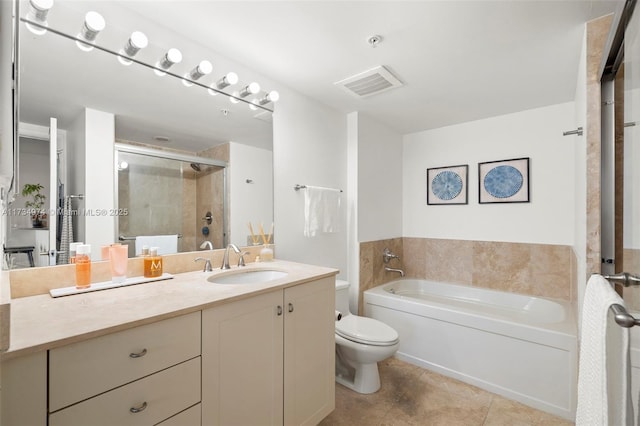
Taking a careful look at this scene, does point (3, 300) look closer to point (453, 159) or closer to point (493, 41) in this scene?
point (493, 41)

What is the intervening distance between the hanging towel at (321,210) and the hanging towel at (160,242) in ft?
3.37

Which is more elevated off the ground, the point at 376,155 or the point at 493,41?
the point at 493,41

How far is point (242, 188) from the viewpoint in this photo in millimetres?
2041

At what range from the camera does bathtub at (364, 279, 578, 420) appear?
1.92 meters

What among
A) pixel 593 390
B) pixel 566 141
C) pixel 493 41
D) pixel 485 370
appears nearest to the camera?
pixel 593 390

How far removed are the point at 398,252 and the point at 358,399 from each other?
1.77 m

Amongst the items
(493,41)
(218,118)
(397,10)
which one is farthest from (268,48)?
(493,41)

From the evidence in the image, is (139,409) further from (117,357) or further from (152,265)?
(152,265)

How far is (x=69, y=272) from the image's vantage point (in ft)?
4.23

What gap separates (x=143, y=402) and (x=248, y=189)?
138 cm

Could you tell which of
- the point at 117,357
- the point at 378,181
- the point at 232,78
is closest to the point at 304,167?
the point at 232,78

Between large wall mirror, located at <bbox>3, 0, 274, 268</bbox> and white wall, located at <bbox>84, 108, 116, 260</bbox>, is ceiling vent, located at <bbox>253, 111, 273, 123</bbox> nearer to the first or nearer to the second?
large wall mirror, located at <bbox>3, 0, 274, 268</bbox>

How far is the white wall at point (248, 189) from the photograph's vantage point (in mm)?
1989

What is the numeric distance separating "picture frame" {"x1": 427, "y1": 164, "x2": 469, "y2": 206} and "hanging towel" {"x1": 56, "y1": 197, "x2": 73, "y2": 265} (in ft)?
10.4
